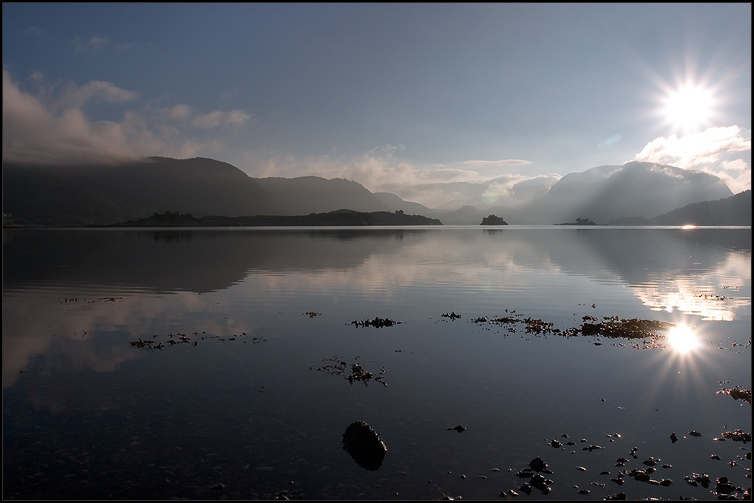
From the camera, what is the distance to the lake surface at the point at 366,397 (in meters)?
Result: 12.6

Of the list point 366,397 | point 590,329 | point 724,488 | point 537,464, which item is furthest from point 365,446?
point 590,329

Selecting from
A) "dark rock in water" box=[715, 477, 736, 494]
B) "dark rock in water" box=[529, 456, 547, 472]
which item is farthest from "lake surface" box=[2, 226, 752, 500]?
"dark rock in water" box=[529, 456, 547, 472]

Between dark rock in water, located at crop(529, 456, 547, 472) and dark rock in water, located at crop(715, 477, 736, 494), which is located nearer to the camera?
dark rock in water, located at crop(715, 477, 736, 494)

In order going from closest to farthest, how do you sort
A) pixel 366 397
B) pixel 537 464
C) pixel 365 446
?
pixel 537 464
pixel 365 446
pixel 366 397

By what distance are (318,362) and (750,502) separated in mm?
16730

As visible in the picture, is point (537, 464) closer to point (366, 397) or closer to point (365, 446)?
point (365, 446)

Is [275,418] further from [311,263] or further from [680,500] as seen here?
[311,263]

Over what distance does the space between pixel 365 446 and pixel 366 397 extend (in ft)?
14.5

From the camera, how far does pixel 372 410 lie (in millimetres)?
16875

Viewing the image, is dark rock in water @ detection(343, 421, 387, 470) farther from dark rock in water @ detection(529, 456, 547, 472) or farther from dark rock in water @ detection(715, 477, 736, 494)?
dark rock in water @ detection(715, 477, 736, 494)

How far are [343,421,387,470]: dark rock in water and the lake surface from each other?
19cm

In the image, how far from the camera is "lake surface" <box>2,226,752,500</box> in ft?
41.4

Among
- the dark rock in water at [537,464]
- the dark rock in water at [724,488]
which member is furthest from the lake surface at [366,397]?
the dark rock in water at [537,464]

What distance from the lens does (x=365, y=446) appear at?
13.7m
